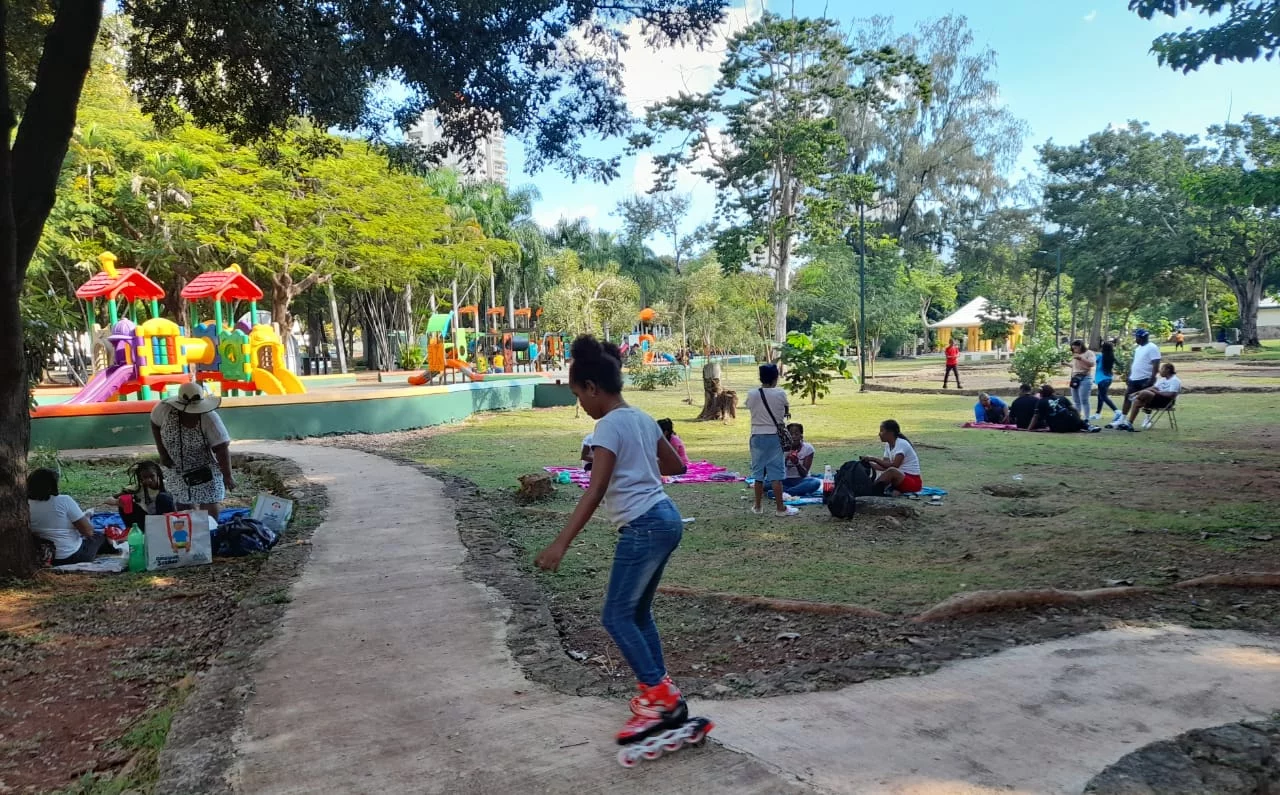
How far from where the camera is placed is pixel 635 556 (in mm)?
3037

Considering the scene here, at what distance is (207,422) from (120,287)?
12.2m

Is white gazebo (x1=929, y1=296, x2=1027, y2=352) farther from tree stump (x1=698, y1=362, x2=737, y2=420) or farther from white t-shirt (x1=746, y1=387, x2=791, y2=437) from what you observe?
white t-shirt (x1=746, y1=387, x2=791, y2=437)

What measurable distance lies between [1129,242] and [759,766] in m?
41.4

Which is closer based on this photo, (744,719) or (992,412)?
(744,719)

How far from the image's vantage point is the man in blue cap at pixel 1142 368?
12.8 m

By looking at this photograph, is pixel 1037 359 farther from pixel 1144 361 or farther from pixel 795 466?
pixel 795 466

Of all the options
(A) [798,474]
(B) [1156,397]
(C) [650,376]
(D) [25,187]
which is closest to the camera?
(D) [25,187]

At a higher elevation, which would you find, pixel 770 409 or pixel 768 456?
pixel 770 409

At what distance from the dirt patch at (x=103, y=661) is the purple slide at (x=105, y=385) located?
10913 millimetres

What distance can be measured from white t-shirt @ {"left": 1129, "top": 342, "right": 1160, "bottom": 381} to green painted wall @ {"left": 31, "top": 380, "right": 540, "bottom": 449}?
41.7 ft

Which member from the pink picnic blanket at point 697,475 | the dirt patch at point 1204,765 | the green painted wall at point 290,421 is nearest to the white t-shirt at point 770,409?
the pink picnic blanket at point 697,475

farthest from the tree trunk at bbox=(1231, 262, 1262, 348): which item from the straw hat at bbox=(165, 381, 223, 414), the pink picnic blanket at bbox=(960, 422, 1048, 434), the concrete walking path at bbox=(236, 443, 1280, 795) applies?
the straw hat at bbox=(165, 381, 223, 414)

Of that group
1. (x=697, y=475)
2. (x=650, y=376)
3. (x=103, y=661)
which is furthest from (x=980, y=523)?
(x=650, y=376)

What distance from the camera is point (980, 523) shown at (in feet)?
22.9
